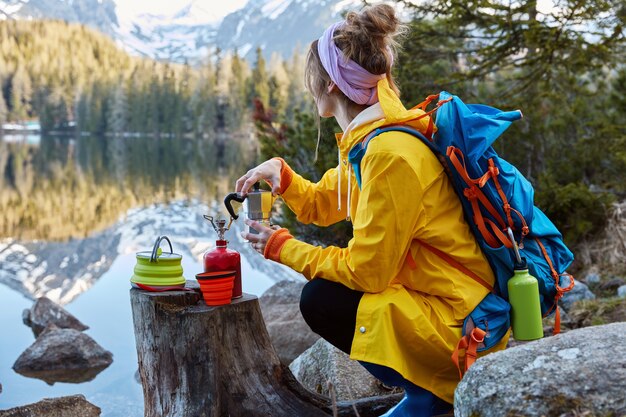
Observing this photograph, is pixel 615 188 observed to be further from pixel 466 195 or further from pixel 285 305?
pixel 466 195

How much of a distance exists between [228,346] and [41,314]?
215 inches

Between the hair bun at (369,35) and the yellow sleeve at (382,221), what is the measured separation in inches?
16.1

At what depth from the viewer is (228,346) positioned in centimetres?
297

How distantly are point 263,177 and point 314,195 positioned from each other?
0.98ft

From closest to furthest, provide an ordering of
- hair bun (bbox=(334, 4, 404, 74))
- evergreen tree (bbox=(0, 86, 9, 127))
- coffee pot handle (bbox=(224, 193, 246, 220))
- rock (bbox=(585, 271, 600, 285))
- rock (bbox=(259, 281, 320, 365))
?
hair bun (bbox=(334, 4, 404, 74)) < coffee pot handle (bbox=(224, 193, 246, 220)) < rock (bbox=(259, 281, 320, 365)) < rock (bbox=(585, 271, 600, 285)) < evergreen tree (bbox=(0, 86, 9, 127))

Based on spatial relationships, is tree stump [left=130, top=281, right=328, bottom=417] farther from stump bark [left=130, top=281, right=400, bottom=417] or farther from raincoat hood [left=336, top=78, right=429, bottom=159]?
raincoat hood [left=336, top=78, right=429, bottom=159]

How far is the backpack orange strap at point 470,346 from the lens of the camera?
2.47 meters

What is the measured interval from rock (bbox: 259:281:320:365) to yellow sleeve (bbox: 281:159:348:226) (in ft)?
6.36

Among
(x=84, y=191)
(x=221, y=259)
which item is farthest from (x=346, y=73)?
(x=84, y=191)

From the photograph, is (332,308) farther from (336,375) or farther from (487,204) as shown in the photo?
(336,375)

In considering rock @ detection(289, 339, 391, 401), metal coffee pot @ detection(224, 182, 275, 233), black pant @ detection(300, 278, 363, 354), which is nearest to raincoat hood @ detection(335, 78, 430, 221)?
metal coffee pot @ detection(224, 182, 275, 233)

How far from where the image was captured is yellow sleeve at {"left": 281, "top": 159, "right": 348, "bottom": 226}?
10.4 feet

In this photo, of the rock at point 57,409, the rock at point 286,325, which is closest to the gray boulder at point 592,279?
the rock at point 286,325

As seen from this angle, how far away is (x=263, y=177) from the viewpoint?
3.02 meters
